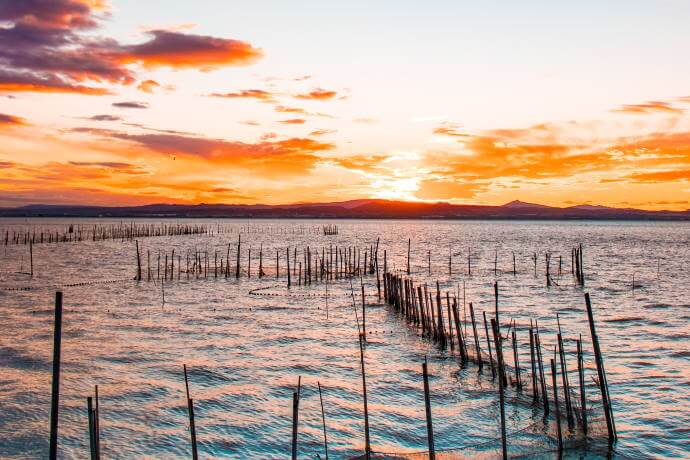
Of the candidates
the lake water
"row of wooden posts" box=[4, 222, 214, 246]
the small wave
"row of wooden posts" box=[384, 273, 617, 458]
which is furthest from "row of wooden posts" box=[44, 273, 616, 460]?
"row of wooden posts" box=[4, 222, 214, 246]

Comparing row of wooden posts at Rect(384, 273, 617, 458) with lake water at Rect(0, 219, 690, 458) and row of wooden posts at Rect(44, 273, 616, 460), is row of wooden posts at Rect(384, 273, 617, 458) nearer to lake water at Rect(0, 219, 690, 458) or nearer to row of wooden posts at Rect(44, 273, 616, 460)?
row of wooden posts at Rect(44, 273, 616, 460)

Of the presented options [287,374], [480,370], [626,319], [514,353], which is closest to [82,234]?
[626,319]

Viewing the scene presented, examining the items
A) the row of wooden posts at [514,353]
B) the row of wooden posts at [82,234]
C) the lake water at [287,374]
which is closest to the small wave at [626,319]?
the lake water at [287,374]

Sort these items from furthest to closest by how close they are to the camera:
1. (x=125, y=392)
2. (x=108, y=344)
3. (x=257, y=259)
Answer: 1. (x=257, y=259)
2. (x=108, y=344)
3. (x=125, y=392)

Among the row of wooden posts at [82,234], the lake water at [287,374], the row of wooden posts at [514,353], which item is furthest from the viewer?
→ the row of wooden posts at [82,234]

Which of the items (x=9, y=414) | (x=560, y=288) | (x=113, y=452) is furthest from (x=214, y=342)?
(x=560, y=288)

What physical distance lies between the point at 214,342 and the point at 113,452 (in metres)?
8.33

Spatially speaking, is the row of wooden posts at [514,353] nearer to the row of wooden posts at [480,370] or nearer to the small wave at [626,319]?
the row of wooden posts at [480,370]

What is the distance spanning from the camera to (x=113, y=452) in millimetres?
10492

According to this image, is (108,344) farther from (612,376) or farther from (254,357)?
(612,376)

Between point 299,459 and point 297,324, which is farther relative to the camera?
point 297,324

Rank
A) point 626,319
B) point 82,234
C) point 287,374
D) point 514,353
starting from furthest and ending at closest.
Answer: point 82,234, point 626,319, point 287,374, point 514,353

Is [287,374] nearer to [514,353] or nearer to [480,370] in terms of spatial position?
[480,370]

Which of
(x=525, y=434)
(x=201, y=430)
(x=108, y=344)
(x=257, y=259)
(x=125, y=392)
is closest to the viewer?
(x=525, y=434)
